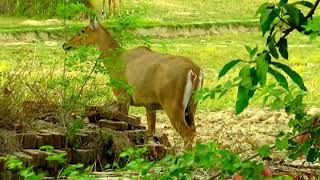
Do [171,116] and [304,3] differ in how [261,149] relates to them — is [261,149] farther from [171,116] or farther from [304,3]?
[171,116]

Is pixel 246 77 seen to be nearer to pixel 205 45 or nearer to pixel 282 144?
pixel 282 144

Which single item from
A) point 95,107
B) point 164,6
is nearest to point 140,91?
point 95,107

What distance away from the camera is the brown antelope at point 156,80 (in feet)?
33.7

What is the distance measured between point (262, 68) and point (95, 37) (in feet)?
30.1

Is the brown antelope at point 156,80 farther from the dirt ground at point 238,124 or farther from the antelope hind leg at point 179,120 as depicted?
the dirt ground at point 238,124

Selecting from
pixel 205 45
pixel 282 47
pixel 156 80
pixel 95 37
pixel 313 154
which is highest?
pixel 282 47

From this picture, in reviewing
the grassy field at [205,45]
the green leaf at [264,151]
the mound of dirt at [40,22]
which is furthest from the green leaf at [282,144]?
the mound of dirt at [40,22]

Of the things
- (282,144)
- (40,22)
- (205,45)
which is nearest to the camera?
(282,144)

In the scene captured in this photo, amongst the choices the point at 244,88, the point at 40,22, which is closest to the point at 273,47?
the point at 244,88

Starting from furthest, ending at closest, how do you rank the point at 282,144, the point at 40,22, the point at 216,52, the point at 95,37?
the point at 40,22 → the point at 216,52 → the point at 95,37 → the point at 282,144

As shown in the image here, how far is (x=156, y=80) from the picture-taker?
10.9 meters

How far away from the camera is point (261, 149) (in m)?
2.93

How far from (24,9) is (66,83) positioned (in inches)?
1017

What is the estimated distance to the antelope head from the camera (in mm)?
11703
